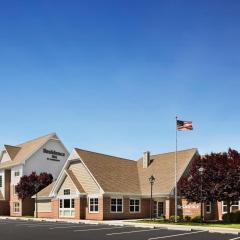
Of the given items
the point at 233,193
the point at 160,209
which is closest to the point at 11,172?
the point at 160,209

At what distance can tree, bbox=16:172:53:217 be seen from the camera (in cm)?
6216

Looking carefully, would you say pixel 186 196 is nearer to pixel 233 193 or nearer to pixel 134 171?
pixel 233 193

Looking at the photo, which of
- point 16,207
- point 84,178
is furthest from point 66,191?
point 16,207

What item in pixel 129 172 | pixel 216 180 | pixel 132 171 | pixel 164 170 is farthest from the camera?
pixel 132 171

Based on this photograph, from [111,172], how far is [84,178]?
11.2ft

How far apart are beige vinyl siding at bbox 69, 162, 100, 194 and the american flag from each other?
1178cm

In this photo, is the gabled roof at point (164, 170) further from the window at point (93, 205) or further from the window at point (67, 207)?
the window at point (67, 207)

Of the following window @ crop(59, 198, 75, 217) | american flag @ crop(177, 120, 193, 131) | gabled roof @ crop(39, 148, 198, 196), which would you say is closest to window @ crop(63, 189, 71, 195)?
window @ crop(59, 198, 75, 217)

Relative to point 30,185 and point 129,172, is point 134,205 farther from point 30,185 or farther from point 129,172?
point 30,185

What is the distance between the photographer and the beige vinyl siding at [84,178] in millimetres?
47750

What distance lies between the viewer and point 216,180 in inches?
1543

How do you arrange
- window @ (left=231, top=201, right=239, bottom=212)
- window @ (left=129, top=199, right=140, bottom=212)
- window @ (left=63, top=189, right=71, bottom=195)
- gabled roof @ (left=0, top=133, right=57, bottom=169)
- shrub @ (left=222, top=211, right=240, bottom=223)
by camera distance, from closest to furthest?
shrub @ (left=222, top=211, right=240, bottom=223), window @ (left=231, top=201, right=239, bottom=212), window @ (left=129, top=199, right=140, bottom=212), window @ (left=63, top=189, right=71, bottom=195), gabled roof @ (left=0, top=133, right=57, bottom=169)

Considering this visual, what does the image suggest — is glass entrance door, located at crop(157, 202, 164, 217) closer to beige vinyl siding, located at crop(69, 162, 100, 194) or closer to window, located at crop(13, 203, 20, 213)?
beige vinyl siding, located at crop(69, 162, 100, 194)

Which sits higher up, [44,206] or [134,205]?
[134,205]
